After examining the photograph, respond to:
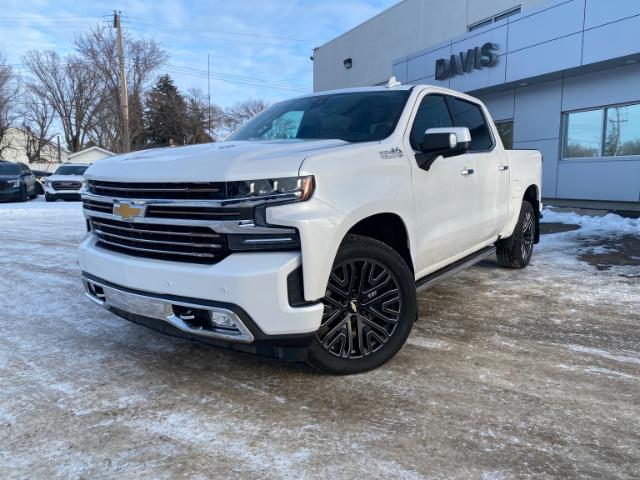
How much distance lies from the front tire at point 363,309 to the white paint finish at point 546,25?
441 inches

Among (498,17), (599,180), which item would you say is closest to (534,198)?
(599,180)

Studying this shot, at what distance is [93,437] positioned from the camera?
97.4 inches

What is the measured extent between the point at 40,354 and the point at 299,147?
238 centimetres

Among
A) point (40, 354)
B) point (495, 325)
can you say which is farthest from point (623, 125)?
point (40, 354)

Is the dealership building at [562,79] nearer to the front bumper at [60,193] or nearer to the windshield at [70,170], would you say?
the front bumper at [60,193]

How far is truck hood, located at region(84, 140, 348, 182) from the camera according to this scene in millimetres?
2607

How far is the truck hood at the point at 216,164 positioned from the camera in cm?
261

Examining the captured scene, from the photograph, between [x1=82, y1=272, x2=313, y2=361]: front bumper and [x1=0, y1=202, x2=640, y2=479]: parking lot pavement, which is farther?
[x1=82, y1=272, x2=313, y2=361]: front bumper

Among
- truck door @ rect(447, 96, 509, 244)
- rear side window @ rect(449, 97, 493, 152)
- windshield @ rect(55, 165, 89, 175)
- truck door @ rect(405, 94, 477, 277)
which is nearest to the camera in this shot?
truck door @ rect(405, 94, 477, 277)

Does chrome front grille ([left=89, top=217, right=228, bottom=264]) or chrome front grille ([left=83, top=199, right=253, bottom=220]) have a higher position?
chrome front grille ([left=83, top=199, right=253, bottom=220])

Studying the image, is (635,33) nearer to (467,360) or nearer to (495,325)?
(495,325)

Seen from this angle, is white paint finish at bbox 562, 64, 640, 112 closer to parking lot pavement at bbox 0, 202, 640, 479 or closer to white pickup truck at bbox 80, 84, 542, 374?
parking lot pavement at bbox 0, 202, 640, 479

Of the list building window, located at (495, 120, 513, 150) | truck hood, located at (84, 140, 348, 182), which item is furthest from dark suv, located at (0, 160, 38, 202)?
truck hood, located at (84, 140, 348, 182)

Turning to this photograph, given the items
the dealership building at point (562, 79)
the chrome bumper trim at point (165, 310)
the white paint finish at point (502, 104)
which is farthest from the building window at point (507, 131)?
the chrome bumper trim at point (165, 310)
